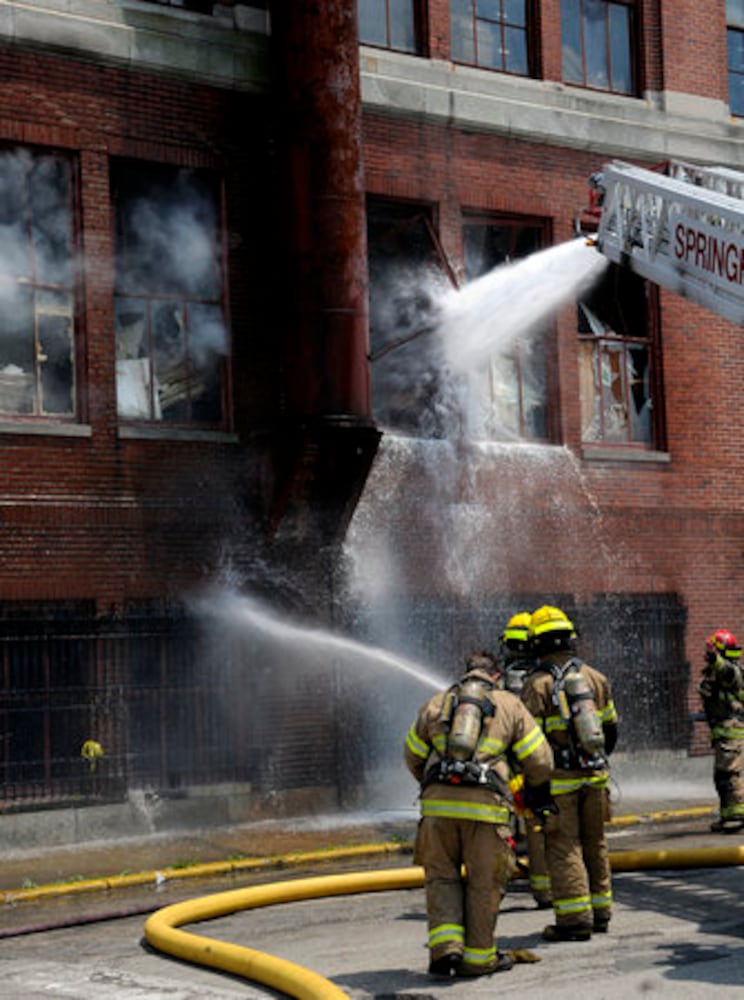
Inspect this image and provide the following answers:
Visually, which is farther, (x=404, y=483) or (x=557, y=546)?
(x=557, y=546)

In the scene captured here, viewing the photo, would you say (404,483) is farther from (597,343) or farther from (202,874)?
(202,874)

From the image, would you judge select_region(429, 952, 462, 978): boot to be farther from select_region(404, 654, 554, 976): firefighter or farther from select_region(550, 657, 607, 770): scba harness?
select_region(550, 657, 607, 770): scba harness

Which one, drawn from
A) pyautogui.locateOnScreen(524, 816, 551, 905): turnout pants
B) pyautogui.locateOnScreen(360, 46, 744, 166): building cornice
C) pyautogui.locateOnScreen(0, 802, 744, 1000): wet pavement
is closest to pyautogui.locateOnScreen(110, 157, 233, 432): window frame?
pyautogui.locateOnScreen(360, 46, 744, 166): building cornice

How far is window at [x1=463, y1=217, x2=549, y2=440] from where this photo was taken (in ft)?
62.1

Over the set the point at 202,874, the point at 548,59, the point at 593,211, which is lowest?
the point at 202,874

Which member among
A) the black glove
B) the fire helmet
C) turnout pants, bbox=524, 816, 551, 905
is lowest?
turnout pants, bbox=524, 816, 551, 905

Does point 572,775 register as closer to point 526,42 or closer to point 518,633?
point 518,633

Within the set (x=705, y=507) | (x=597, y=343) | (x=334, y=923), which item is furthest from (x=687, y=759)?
(x=334, y=923)

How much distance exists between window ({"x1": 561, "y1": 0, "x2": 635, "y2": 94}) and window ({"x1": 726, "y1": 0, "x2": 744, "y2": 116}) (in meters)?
1.63

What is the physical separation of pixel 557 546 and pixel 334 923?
9.11 m

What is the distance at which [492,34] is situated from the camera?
776 inches

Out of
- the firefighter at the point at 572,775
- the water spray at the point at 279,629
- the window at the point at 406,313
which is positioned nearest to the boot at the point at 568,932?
the firefighter at the point at 572,775

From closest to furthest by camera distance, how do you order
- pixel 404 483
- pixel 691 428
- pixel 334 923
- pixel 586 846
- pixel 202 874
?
pixel 586 846
pixel 334 923
pixel 202 874
pixel 404 483
pixel 691 428

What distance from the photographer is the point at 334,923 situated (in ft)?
34.4
